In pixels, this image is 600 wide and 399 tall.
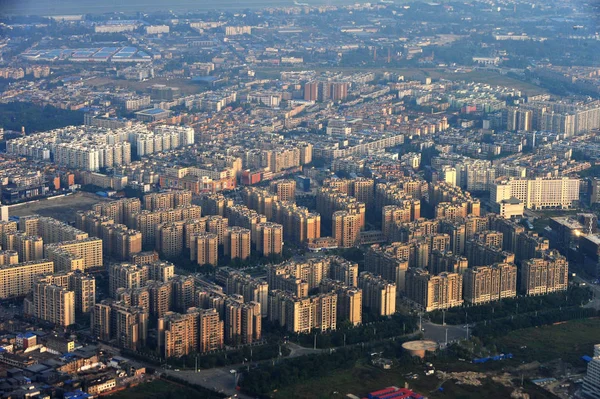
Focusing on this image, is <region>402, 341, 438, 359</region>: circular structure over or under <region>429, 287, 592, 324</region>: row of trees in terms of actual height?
over

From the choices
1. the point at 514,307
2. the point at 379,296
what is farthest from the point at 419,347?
the point at 514,307

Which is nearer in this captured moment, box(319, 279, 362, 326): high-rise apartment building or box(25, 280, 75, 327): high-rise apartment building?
box(25, 280, 75, 327): high-rise apartment building

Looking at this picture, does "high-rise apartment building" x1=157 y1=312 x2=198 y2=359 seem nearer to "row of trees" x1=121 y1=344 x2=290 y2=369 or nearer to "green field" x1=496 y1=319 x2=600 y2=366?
"row of trees" x1=121 y1=344 x2=290 y2=369

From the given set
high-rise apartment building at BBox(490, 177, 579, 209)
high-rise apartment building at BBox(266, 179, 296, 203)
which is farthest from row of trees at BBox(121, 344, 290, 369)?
high-rise apartment building at BBox(490, 177, 579, 209)

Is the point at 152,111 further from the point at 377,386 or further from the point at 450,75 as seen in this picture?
the point at 377,386

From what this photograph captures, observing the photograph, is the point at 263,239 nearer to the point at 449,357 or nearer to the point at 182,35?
the point at 449,357

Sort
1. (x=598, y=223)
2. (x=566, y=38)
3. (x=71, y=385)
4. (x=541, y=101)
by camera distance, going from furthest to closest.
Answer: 1. (x=566, y=38)
2. (x=541, y=101)
3. (x=598, y=223)
4. (x=71, y=385)

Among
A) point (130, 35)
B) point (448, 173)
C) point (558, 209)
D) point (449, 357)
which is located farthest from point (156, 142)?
point (130, 35)

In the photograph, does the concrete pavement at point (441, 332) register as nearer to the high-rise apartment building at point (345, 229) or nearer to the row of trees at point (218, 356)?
the row of trees at point (218, 356)
